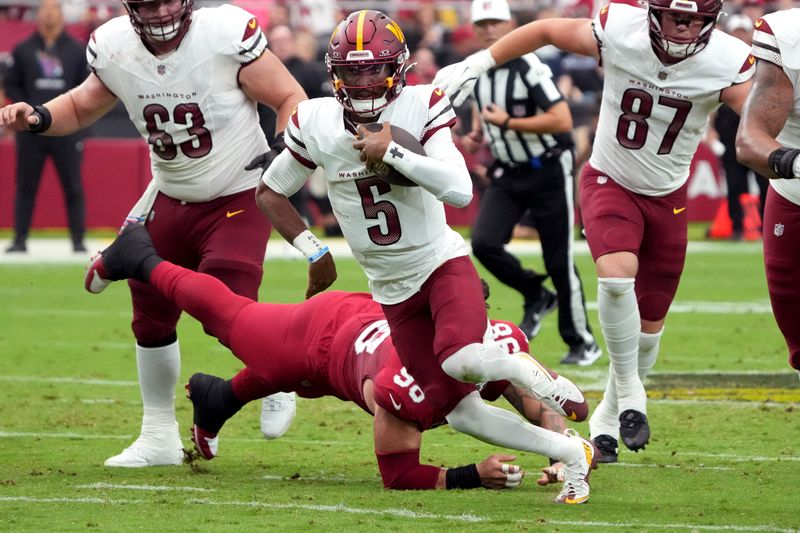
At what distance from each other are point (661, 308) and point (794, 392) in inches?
63.7

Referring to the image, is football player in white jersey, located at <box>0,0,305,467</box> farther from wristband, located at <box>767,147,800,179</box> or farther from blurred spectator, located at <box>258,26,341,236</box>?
blurred spectator, located at <box>258,26,341,236</box>

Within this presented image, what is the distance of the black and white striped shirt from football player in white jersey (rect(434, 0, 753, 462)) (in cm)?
233

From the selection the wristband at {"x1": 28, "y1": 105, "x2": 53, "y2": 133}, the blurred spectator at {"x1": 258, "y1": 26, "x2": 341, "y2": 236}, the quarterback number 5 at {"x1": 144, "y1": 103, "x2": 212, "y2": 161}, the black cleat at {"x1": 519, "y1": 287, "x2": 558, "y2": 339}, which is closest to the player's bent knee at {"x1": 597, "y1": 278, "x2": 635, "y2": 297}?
the quarterback number 5 at {"x1": 144, "y1": 103, "x2": 212, "y2": 161}

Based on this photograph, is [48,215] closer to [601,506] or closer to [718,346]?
[718,346]

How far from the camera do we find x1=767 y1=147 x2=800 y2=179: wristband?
14.6 feet

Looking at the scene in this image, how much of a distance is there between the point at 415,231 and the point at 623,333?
1217mm

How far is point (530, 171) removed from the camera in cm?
884

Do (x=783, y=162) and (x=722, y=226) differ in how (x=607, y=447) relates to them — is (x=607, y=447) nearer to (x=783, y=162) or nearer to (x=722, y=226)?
(x=783, y=162)

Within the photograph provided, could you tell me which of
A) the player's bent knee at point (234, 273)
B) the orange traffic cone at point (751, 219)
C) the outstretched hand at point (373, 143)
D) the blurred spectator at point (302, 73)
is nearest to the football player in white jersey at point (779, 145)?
the outstretched hand at point (373, 143)

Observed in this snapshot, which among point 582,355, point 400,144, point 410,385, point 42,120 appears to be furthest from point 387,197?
point 582,355

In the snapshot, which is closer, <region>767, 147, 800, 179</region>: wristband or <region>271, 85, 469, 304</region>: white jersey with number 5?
<region>767, 147, 800, 179</region>: wristband

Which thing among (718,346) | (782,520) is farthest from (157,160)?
(718,346)

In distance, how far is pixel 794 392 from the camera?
297 inches

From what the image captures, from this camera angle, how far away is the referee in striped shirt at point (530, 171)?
8.67 m
